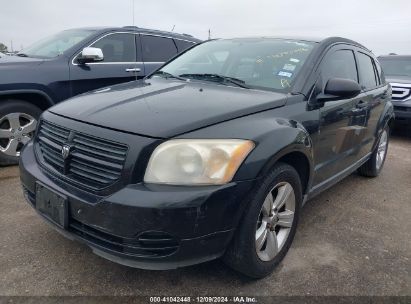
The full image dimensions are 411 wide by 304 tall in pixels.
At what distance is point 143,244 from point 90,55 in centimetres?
315

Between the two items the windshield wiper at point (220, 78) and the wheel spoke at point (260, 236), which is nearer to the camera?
the wheel spoke at point (260, 236)

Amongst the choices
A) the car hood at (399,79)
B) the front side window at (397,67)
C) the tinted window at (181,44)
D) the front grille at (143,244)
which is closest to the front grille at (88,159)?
the front grille at (143,244)

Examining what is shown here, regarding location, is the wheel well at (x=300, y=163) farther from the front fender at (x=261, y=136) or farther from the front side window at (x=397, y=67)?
the front side window at (x=397, y=67)

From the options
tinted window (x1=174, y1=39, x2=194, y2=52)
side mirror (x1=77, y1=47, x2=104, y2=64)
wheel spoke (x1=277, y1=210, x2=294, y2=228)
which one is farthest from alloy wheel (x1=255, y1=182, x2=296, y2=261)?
tinted window (x1=174, y1=39, x2=194, y2=52)

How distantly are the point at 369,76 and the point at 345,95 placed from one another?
4.92 ft

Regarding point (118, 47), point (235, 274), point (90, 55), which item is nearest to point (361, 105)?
point (235, 274)

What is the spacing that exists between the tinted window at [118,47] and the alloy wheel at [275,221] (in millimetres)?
3518

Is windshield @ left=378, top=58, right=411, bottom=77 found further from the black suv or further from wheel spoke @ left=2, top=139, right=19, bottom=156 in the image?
wheel spoke @ left=2, top=139, right=19, bottom=156

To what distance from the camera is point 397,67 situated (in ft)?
30.0

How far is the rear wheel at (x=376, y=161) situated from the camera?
15.7ft

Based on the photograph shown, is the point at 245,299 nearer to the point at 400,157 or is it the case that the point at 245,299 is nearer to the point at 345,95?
the point at 345,95

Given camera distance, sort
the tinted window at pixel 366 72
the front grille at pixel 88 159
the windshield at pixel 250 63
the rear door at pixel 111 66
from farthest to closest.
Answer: the rear door at pixel 111 66 → the tinted window at pixel 366 72 → the windshield at pixel 250 63 → the front grille at pixel 88 159

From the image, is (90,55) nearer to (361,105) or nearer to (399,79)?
(361,105)

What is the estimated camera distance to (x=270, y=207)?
2.52 metres
